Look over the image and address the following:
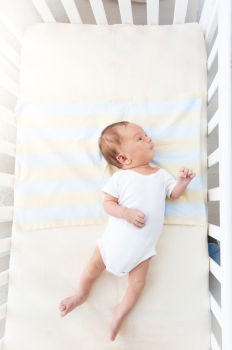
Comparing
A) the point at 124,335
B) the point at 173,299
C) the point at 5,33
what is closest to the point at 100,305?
the point at 124,335

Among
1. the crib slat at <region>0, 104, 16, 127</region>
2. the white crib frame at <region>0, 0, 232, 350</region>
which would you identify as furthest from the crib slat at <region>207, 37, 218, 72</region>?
the crib slat at <region>0, 104, 16, 127</region>

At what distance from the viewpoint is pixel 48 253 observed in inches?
50.7

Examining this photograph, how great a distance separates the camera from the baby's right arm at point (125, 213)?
3.80 ft

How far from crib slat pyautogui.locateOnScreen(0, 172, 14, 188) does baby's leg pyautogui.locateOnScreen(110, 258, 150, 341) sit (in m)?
0.49

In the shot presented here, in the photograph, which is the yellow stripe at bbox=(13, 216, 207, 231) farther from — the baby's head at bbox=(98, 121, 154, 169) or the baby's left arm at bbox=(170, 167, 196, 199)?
the baby's head at bbox=(98, 121, 154, 169)

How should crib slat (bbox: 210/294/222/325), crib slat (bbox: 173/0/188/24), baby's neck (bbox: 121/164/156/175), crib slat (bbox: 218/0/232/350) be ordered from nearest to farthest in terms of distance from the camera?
crib slat (bbox: 218/0/232/350)
crib slat (bbox: 210/294/222/325)
baby's neck (bbox: 121/164/156/175)
crib slat (bbox: 173/0/188/24)

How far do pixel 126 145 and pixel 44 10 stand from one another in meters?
0.58

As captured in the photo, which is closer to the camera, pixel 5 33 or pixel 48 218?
pixel 48 218

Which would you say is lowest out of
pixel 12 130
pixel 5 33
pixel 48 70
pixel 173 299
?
pixel 173 299

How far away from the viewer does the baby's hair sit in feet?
3.99

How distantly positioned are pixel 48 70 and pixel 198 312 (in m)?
0.91

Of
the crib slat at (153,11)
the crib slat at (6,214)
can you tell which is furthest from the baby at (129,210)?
the crib slat at (153,11)

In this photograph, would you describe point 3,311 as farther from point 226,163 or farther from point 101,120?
point 226,163

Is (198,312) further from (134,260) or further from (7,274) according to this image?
(7,274)
